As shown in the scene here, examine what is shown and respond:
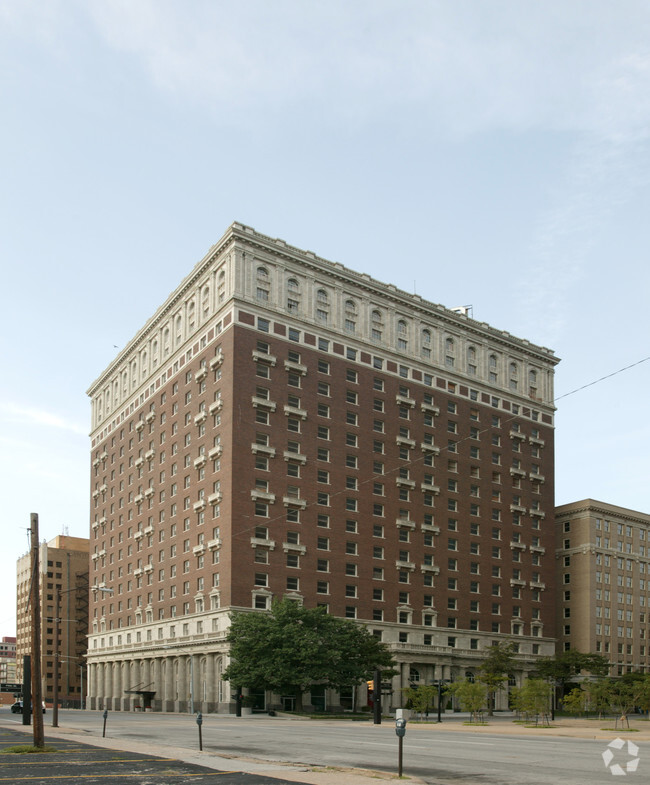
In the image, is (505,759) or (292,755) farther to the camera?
(292,755)

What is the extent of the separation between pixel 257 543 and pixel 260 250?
33.2 metres

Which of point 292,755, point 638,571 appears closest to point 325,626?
point 292,755

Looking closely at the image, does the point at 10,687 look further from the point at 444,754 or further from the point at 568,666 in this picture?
the point at 444,754

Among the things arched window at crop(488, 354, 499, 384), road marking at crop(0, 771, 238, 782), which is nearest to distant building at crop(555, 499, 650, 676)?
arched window at crop(488, 354, 499, 384)

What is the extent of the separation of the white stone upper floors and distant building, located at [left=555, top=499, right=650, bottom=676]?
763 inches

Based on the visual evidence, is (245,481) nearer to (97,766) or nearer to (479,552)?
(479,552)

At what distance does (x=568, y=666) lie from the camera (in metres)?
114

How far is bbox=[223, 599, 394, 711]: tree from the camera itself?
260 feet

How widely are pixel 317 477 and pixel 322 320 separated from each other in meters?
19.2

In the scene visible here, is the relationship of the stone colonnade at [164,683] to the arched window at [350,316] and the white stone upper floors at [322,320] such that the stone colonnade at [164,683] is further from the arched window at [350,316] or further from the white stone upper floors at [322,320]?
the arched window at [350,316]

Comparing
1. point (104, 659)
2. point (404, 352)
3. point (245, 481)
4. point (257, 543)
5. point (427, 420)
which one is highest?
point (404, 352)

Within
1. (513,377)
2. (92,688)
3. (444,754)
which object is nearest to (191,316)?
(513,377)

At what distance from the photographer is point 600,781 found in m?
21.1

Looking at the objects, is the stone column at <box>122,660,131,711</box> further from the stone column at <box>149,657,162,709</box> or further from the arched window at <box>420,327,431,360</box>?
the arched window at <box>420,327,431,360</box>
